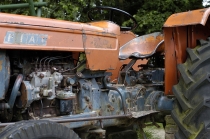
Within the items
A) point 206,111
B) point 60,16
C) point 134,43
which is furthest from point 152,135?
point 60,16

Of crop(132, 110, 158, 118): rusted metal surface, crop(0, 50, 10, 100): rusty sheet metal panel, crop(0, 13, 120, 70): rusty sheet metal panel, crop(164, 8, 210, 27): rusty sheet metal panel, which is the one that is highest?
crop(164, 8, 210, 27): rusty sheet metal panel

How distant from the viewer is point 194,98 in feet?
8.32

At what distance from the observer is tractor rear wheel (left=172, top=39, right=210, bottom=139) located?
2.46 metres

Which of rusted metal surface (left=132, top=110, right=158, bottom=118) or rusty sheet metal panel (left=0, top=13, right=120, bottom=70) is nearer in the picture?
rusty sheet metal panel (left=0, top=13, right=120, bottom=70)

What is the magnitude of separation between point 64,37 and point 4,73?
543 mm

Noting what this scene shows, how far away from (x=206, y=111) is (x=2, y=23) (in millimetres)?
1583

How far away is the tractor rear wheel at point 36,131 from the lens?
6.42 ft

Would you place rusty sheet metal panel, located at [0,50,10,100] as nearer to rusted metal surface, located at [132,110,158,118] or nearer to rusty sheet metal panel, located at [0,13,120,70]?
rusty sheet metal panel, located at [0,13,120,70]

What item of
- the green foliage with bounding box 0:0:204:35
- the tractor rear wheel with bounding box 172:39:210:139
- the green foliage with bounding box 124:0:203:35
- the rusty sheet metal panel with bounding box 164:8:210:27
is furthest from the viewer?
the green foliage with bounding box 124:0:203:35

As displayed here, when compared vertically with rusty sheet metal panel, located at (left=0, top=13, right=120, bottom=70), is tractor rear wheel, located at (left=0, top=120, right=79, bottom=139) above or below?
below

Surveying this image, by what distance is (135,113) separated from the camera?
3.11m

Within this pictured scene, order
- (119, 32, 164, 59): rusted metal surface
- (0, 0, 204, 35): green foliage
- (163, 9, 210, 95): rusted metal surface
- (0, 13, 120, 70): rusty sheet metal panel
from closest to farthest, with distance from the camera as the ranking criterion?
1. (0, 13, 120, 70): rusty sheet metal panel
2. (163, 9, 210, 95): rusted metal surface
3. (119, 32, 164, 59): rusted metal surface
4. (0, 0, 204, 35): green foliage

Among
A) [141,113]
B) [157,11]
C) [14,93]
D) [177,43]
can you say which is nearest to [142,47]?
[177,43]

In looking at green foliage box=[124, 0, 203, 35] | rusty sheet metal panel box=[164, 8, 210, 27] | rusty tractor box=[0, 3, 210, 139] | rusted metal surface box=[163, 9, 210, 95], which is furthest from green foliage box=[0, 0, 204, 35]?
rusty sheet metal panel box=[164, 8, 210, 27]
